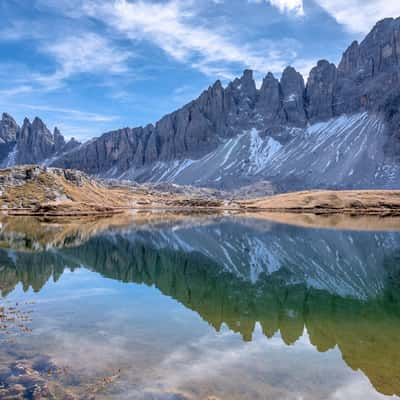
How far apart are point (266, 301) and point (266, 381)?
650 inches

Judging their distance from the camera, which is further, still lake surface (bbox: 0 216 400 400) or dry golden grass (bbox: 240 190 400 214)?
dry golden grass (bbox: 240 190 400 214)

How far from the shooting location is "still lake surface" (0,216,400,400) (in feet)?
60.7

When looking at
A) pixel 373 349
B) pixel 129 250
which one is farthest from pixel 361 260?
pixel 373 349

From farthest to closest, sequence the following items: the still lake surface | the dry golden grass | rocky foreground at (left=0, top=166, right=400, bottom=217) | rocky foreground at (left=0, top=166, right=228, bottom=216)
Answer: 1. the dry golden grass
2. rocky foreground at (left=0, top=166, right=400, bottom=217)
3. rocky foreground at (left=0, top=166, right=228, bottom=216)
4. the still lake surface

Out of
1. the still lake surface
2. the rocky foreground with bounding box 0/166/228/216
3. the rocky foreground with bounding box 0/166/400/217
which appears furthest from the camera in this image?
Answer: the rocky foreground with bounding box 0/166/400/217

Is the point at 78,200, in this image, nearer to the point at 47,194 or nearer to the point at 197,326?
the point at 47,194

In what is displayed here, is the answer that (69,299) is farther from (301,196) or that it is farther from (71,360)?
(301,196)

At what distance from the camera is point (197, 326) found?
89.7ft

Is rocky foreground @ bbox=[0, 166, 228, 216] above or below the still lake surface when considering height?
above

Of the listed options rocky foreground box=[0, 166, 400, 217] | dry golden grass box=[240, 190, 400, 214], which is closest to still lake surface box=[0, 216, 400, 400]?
rocky foreground box=[0, 166, 400, 217]

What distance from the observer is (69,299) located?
35.0 m

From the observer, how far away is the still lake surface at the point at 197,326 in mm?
18500

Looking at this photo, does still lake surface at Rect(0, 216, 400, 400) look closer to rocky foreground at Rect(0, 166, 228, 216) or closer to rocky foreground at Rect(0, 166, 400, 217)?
rocky foreground at Rect(0, 166, 228, 216)

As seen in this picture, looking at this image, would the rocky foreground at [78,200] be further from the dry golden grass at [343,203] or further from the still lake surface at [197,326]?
the still lake surface at [197,326]
